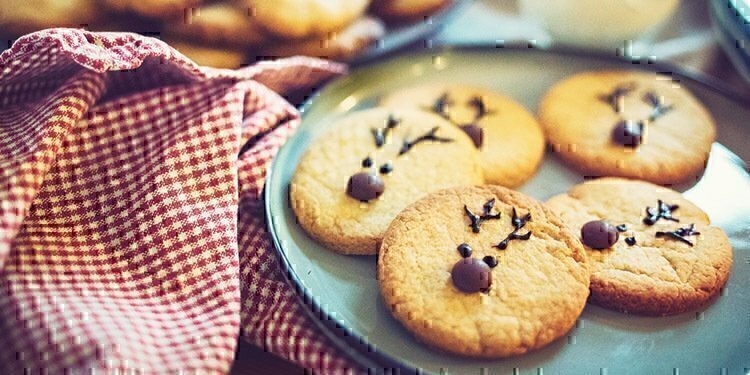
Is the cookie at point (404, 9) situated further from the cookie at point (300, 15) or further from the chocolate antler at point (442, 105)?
the chocolate antler at point (442, 105)

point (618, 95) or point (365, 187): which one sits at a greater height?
point (618, 95)

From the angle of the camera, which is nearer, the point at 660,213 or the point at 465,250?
the point at 465,250

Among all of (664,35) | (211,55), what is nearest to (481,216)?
(211,55)

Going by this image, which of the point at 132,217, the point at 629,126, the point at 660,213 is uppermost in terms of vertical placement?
the point at 629,126

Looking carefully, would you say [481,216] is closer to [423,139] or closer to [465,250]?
[465,250]

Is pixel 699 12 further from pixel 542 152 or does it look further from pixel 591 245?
pixel 591 245

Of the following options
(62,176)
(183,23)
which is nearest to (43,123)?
(62,176)
